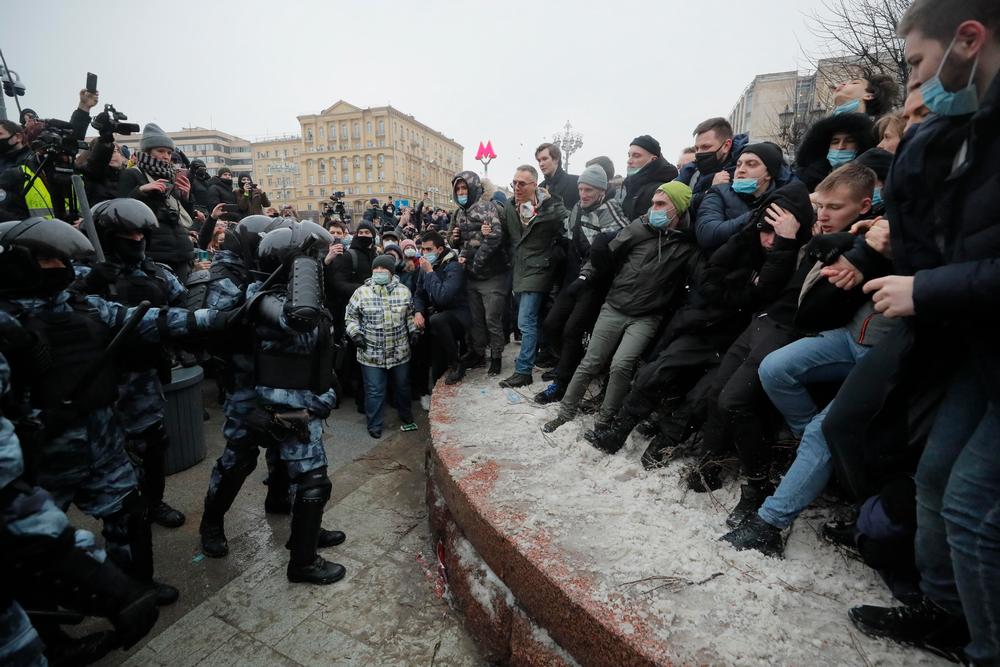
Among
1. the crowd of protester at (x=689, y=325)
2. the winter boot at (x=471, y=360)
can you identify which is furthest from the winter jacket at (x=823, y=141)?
the winter boot at (x=471, y=360)

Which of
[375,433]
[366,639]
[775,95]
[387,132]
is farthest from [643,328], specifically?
[387,132]

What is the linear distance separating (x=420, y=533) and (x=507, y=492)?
1024mm

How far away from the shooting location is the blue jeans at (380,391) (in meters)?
4.77

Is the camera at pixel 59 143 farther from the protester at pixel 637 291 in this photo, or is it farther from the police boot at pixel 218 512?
the protester at pixel 637 291

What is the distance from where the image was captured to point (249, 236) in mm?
3082

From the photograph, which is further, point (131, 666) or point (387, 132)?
point (387, 132)

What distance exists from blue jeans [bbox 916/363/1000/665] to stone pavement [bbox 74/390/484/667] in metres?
1.86

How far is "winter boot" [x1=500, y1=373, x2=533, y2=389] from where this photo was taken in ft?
14.2

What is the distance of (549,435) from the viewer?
3.24 meters

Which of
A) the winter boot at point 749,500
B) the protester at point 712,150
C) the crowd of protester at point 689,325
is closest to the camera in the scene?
the crowd of protester at point 689,325

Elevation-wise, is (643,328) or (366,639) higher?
(643,328)

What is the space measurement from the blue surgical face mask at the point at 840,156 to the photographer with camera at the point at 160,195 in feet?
17.5

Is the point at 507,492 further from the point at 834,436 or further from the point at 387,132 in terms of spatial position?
the point at 387,132

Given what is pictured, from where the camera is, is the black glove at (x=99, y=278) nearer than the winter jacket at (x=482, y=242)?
Yes
